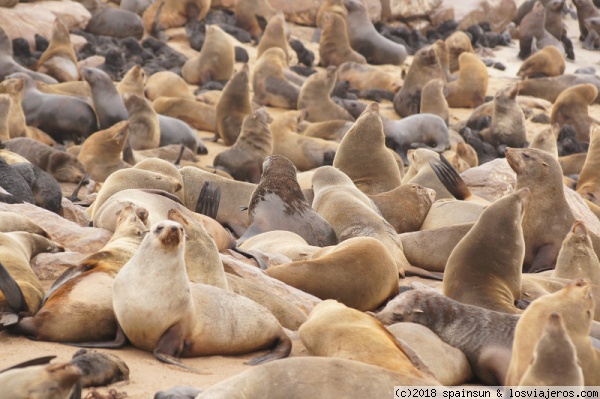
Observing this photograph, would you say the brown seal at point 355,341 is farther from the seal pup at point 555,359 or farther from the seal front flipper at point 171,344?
the seal pup at point 555,359

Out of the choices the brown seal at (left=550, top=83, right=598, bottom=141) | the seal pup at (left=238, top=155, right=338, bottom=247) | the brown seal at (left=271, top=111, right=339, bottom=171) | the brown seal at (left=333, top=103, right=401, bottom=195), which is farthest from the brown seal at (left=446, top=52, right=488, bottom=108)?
the seal pup at (left=238, top=155, right=338, bottom=247)

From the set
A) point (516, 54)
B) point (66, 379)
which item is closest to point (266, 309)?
point (66, 379)

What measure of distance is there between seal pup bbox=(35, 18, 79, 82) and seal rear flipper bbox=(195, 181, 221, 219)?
7469 millimetres

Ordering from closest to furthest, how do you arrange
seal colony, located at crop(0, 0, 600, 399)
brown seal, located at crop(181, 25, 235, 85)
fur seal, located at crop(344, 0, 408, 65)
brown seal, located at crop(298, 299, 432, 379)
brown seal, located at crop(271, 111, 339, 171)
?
1. brown seal, located at crop(298, 299, 432, 379)
2. seal colony, located at crop(0, 0, 600, 399)
3. brown seal, located at crop(271, 111, 339, 171)
4. brown seal, located at crop(181, 25, 235, 85)
5. fur seal, located at crop(344, 0, 408, 65)

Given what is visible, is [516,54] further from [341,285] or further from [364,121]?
[341,285]

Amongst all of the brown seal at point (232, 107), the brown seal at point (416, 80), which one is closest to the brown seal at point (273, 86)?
the brown seal at point (416, 80)

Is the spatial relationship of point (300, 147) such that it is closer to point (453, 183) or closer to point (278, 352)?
point (453, 183)

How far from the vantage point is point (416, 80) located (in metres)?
17.8

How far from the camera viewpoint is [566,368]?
325cm

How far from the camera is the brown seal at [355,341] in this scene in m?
4.23

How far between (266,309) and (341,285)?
3.64 ft

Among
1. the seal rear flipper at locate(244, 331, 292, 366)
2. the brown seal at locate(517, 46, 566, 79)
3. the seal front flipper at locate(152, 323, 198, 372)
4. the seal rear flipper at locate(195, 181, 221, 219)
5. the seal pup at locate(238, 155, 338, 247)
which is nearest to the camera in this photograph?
the seal front flipper at locate(152, 323, 198, 372)

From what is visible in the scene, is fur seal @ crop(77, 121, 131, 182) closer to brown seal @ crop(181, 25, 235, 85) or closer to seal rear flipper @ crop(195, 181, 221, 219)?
seal rear flipper @ crop(195, 181, 221, 219)

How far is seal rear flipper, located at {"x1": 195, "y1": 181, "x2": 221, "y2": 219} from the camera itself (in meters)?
9.04
